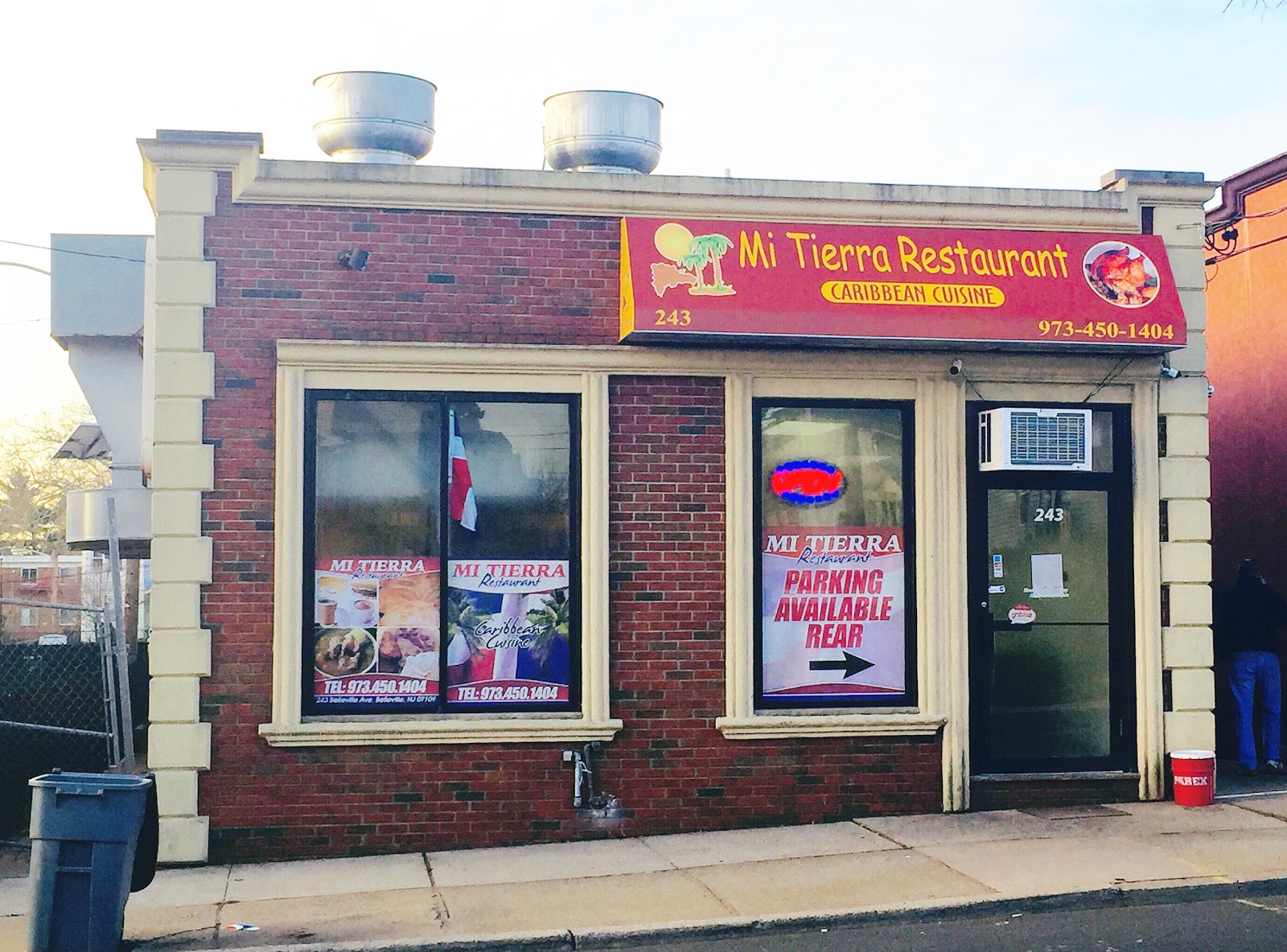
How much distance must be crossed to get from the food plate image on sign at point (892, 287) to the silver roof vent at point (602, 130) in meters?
0.86

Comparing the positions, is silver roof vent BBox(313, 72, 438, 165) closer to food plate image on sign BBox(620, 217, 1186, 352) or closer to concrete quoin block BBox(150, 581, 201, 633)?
food plate image on sign BBox(620, 217, 1186, 352)

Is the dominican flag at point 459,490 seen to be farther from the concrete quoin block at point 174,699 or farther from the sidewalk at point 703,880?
the sidewalk at point 703,880

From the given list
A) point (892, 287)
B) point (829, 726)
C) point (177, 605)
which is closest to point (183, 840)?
point (177, 605)

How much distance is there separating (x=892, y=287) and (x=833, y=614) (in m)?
2.28

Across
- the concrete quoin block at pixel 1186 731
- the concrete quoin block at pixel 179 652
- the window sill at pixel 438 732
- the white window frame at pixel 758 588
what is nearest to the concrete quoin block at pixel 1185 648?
the concrete quoin block at pixel 1186 731

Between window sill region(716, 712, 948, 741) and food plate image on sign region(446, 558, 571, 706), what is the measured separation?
1.20m

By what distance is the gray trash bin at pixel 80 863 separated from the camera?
674 cm

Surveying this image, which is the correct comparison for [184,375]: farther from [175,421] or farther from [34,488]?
[34,488]

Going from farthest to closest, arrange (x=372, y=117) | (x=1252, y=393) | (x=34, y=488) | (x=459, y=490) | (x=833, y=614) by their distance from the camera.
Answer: (x=34, y=488) → (x=1252, y=393) → (x=372, y=117) → (x=833, y=614) → (x=459, y=490)

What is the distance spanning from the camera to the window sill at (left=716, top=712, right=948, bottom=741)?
9555 millimetres

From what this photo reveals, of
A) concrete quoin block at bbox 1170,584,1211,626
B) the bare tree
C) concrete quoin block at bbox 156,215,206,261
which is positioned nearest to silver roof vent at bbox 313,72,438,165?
concrete quoin block at bbox 156,215,206,261

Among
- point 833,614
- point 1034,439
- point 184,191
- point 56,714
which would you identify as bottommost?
point 56,714

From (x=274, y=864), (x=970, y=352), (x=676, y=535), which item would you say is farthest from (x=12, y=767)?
(x=970, y=352)

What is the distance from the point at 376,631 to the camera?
30.8ft
